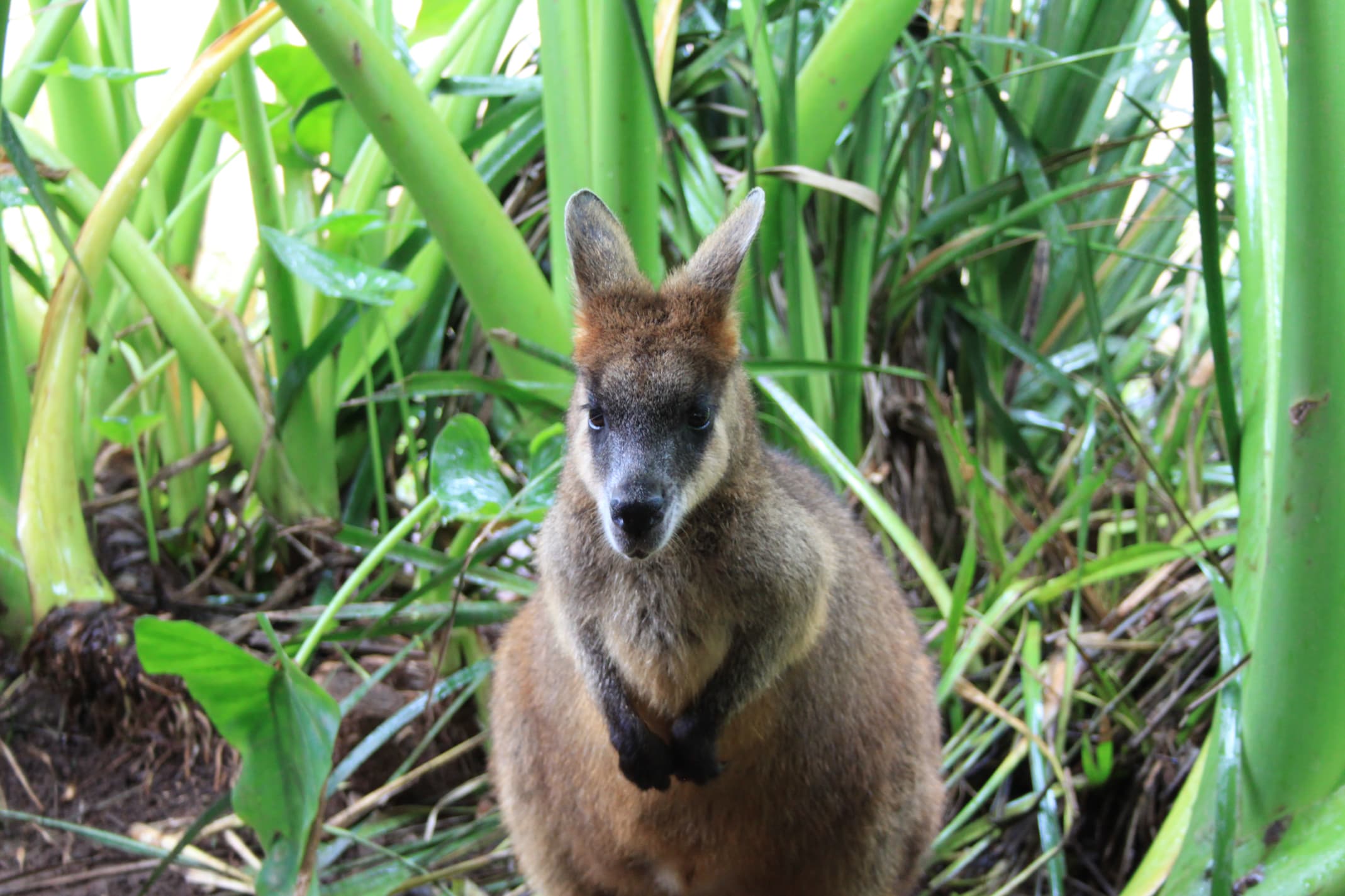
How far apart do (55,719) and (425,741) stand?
1.15 m

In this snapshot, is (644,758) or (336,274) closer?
(644,758)

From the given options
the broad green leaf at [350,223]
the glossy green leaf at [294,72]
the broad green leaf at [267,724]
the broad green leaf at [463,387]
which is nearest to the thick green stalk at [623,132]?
the broad green leaf at [463,387]

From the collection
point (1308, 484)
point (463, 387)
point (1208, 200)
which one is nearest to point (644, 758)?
point (463, 387)

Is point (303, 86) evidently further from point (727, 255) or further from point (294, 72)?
point (727, 255)

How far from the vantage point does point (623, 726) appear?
2152 mm

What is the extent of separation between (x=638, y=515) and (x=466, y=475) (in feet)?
2.78

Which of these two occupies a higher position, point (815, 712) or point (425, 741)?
point (815, 712)

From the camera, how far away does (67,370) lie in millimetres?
2779

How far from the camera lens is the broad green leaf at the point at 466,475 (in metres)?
2.46

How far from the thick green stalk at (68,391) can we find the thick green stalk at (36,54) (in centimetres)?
54


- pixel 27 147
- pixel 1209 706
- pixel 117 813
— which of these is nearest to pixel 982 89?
pixel 1209 706

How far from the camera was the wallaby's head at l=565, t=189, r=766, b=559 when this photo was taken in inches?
73.8

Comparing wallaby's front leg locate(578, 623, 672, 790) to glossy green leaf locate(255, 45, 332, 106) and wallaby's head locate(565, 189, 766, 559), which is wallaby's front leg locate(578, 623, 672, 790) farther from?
glossy green leaf locate(255, 45, 332, 106)

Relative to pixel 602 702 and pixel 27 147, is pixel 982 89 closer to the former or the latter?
pixel 602 702
